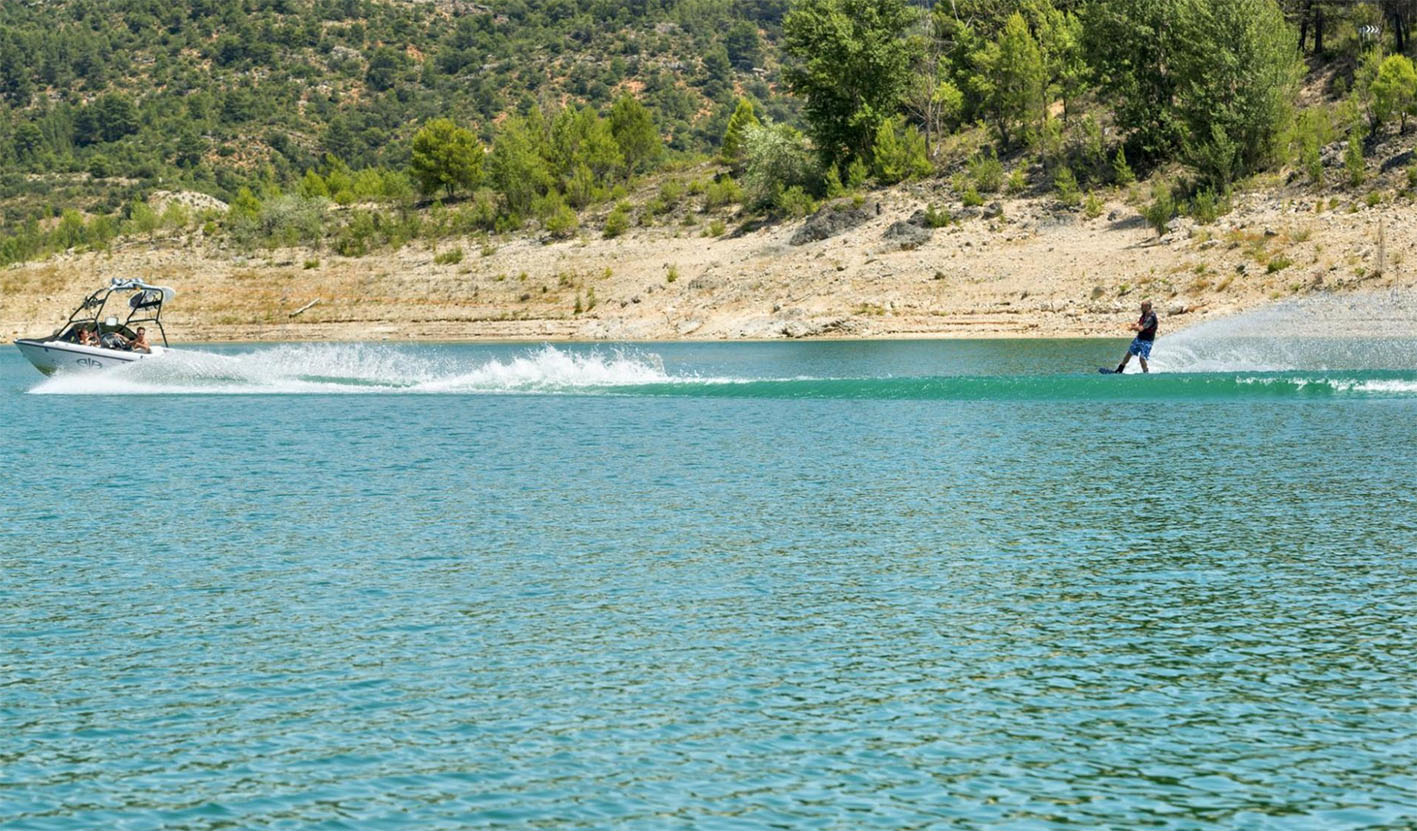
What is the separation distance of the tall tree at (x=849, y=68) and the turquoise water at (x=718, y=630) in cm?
5410

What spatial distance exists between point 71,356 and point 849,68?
47764 millimetres

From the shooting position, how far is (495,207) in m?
95.3

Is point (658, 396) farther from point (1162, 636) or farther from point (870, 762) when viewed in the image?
point (870, 762)

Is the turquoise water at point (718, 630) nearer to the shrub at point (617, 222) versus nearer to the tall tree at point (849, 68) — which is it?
the shrub at point (617, 222)

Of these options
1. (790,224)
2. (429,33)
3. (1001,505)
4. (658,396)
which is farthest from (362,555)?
(429,33)

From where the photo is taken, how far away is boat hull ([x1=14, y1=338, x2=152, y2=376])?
152 ft

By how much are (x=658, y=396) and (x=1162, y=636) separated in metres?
27.5

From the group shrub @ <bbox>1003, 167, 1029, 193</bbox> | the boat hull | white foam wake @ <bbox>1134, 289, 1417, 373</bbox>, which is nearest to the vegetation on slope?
shrub @ <bbox>1003, 167, 1029, 193</bbox>

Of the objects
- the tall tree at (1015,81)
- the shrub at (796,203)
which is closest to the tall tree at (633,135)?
the shrub at (796,203)

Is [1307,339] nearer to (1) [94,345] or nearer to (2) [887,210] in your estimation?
(2) [887,210]

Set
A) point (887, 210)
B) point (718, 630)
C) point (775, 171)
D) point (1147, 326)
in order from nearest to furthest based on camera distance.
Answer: point (718, 630) < point (1147, 326) < point (887, 210) < point (775, 171)

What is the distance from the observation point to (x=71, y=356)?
47094 millimetres

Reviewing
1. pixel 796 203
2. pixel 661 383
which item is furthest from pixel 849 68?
pixel 661 383

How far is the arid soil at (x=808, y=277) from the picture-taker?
63.6 metres
